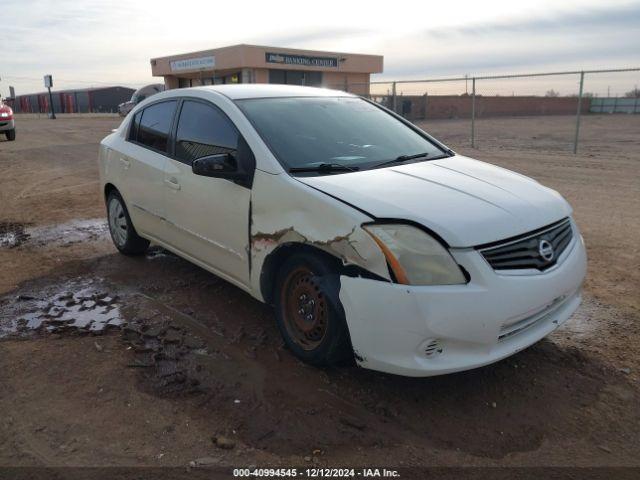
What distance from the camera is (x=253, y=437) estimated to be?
9.25 ft

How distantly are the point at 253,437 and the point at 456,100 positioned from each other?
4321 cm

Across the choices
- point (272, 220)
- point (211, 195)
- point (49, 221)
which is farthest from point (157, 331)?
point (49, 221)

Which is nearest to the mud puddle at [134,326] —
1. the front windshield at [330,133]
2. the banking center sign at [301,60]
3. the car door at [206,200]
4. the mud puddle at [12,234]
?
the car door at [206,200]

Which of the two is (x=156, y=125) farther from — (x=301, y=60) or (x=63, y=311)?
(x=301, y=60)

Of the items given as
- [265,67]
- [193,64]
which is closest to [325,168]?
[265,67]

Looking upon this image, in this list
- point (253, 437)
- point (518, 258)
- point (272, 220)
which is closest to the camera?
point (253, 437)

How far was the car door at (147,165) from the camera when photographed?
15.7ft

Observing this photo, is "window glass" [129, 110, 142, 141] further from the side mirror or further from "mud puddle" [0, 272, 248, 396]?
the side mirror

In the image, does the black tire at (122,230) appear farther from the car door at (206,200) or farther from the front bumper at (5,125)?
the front bumper at (5,125)

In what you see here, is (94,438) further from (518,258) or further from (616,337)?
(616,337)

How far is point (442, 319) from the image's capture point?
274 centimetres

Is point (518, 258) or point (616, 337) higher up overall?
point (518, 258)

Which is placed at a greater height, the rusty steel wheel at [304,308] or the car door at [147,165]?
the car door at [147,165]

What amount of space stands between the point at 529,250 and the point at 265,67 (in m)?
35.6
